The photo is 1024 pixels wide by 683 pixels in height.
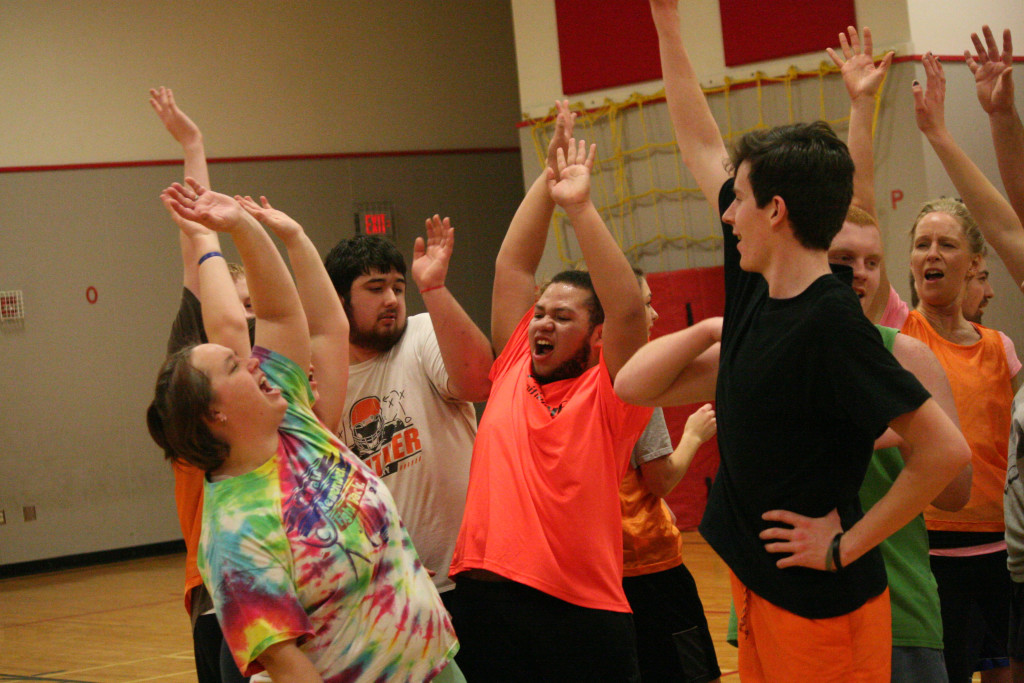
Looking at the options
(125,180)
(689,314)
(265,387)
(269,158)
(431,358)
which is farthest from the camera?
(269,158)

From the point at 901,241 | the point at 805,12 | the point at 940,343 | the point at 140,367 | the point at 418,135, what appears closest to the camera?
the point at 940,343

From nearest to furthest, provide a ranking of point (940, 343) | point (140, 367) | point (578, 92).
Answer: point (940, 343) < point (578, 92) < point (140, 367)

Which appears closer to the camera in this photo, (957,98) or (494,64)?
(957,98)

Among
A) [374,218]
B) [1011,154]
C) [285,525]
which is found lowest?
[285,525]

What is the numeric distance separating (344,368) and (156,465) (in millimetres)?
7199

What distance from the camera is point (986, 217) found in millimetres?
2795

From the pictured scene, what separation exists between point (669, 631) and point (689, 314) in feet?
14.6

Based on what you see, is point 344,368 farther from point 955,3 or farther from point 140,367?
point 140,367

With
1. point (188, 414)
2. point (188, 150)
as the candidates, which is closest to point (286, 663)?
point (188, 414)

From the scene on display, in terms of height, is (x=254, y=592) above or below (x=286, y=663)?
above

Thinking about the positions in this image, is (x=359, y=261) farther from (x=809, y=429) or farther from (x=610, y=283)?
(x=809, y=429)


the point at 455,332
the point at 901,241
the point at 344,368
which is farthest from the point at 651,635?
the point at 901,241

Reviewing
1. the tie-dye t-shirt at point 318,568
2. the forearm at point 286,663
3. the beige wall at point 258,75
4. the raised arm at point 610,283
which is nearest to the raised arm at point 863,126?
the raised arm at point 610,283

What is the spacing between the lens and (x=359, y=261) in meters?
3.04
